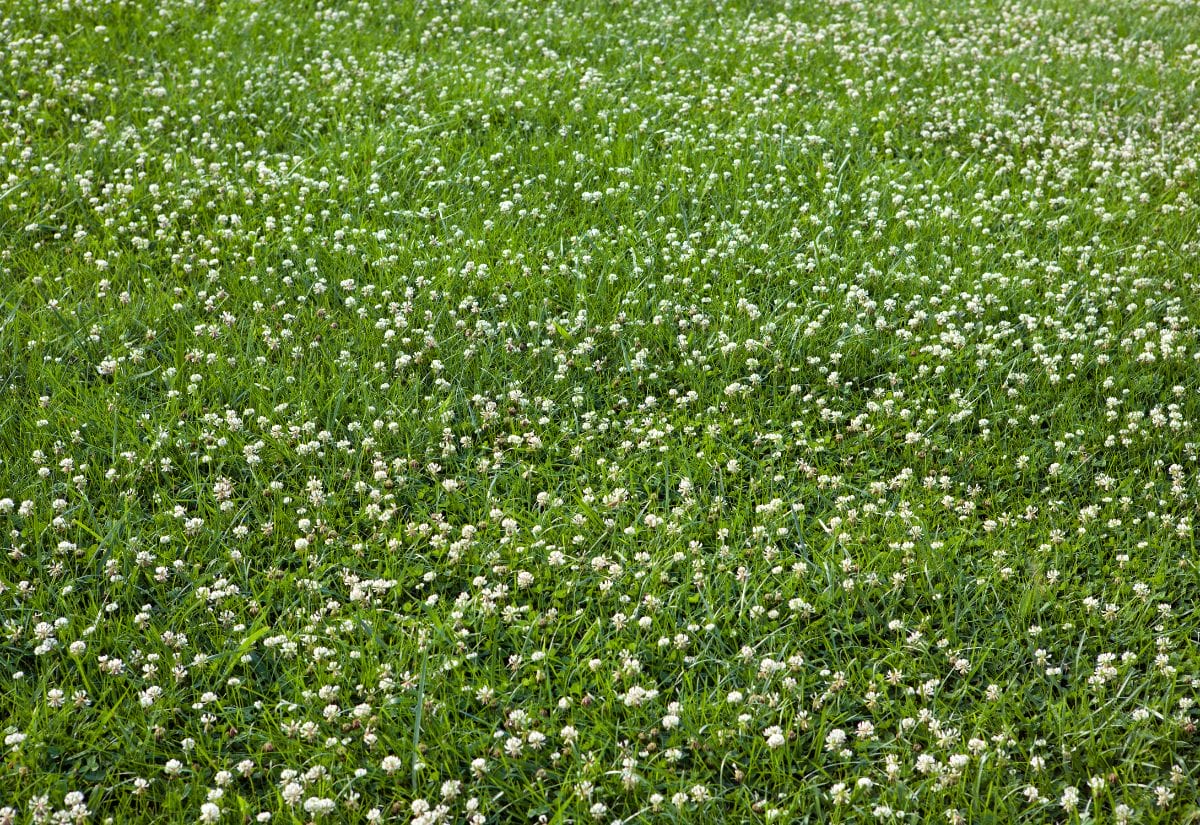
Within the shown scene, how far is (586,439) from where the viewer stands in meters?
5.24

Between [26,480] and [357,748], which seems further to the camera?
[26,480]

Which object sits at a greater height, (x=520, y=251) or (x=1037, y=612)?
(x=520, y=251)

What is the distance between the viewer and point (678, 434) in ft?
17.7

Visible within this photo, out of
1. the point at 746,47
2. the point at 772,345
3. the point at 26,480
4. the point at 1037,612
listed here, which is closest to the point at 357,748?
the point at 26,480

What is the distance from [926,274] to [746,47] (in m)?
3.81

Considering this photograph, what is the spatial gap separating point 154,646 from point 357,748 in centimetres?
94

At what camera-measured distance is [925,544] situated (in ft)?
15.2

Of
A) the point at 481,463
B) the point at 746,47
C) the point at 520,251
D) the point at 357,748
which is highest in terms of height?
the point at 746,47

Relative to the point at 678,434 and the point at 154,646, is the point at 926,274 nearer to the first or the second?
the point at 678,434

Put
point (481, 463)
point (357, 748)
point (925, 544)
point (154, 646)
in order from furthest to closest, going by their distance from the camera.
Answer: point (481, 463)
point (925, 544)
point (154, 646)
point (357, 748)

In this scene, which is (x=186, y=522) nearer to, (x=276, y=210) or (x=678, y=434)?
(x=678, y=434)

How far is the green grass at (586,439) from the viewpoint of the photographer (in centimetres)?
382

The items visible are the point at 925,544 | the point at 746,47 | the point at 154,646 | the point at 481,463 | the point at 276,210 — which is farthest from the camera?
the point at 746,47

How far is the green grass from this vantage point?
382 centimetres
